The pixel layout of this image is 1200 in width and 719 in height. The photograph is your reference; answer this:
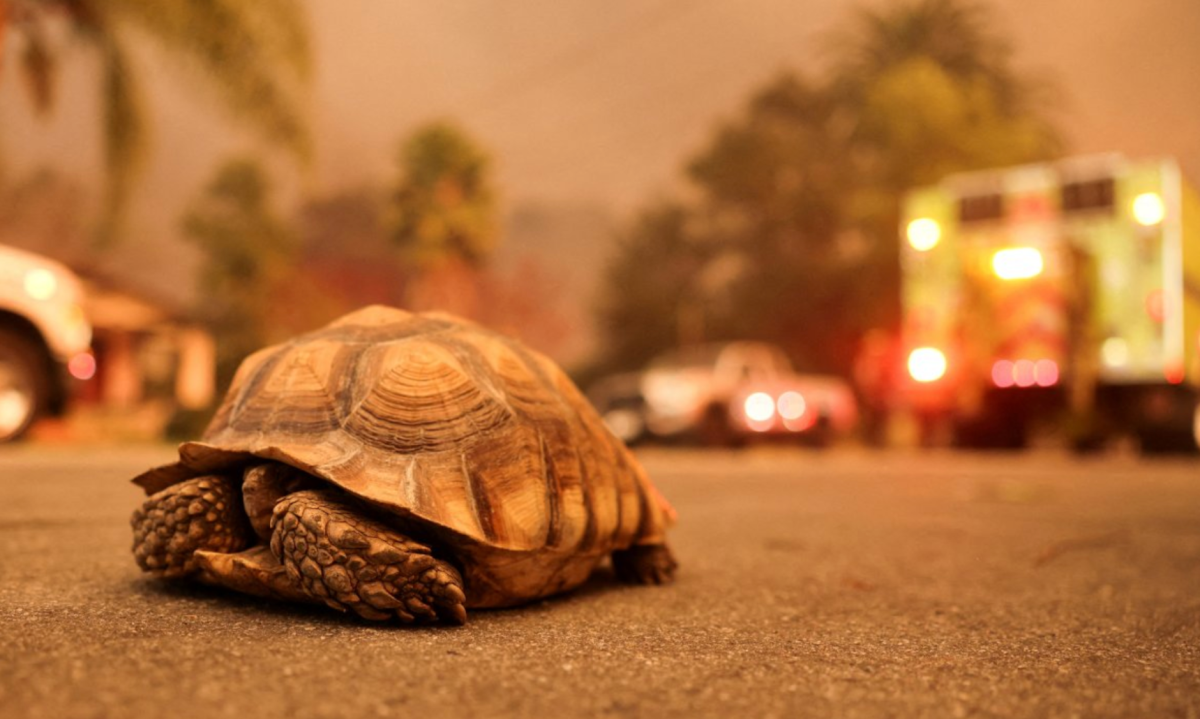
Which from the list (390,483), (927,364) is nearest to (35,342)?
(390,483)

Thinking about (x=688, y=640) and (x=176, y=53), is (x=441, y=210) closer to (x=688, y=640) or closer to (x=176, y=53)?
(x=176, y=53)

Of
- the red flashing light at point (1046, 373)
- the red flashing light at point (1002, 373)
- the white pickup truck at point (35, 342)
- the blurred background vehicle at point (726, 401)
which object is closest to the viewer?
the white pickup truck at point (35, 342)

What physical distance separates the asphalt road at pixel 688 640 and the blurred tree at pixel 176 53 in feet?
38.8

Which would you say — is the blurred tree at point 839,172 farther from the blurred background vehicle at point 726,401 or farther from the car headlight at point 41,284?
the car headlight at point 41,284

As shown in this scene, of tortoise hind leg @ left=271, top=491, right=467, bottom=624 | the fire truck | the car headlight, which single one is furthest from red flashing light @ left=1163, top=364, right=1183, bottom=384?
the car headlight

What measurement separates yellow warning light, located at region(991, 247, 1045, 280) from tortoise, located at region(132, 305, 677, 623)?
11.1 m

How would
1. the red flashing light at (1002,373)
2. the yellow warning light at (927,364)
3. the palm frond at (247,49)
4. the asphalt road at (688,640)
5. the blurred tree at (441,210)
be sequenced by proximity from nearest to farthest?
the asphalt road at (688,640)
the red flashing light at (1002,373)
the yellow warning light at (927,364)
the palm frond at (247,49)
the blurred tree at (441,210)

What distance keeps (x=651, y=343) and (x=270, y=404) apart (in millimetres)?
43279

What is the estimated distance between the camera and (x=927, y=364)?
13.2m

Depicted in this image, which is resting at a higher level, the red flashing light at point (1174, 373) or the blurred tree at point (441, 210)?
the blurred tree at point (441, 210)

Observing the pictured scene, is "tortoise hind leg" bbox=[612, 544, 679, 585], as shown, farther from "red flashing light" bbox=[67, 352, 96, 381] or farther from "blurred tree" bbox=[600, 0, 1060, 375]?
"blurred tree" bbox=[600, 0, 1060, 375]

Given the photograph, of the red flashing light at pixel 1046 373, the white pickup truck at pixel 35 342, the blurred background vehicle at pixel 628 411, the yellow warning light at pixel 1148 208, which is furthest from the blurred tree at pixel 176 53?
the yellow warning light at pixel 1148 208

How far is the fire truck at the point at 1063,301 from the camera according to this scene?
476 inches

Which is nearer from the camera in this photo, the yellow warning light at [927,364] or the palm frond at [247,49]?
the yellow warning light at [927,364]
